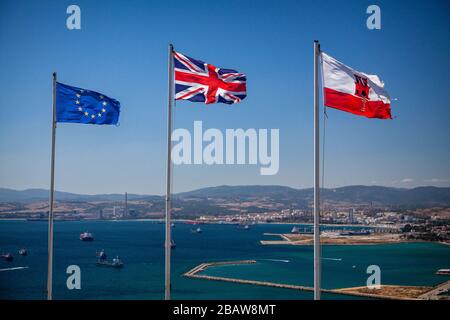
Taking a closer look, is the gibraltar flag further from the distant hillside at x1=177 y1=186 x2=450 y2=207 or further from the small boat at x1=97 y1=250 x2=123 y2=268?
the distant hillside at x1=177 y1=186 x2=450 y2=207

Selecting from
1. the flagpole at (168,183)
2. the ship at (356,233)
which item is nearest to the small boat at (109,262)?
the ship at (356,233)

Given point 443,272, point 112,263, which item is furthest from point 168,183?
point 443,272

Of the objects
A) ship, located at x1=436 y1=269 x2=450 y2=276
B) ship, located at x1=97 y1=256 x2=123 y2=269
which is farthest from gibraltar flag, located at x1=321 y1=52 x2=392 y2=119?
ship, located at x1=436 y1=269 x2=450 y2=276

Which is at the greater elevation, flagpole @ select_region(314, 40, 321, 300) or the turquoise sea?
flagpole @ select_region(314, 40, 321, 300)

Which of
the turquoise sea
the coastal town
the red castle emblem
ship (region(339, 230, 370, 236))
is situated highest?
the red castle emblem

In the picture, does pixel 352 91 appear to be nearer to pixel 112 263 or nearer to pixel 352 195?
pixel 112 263
